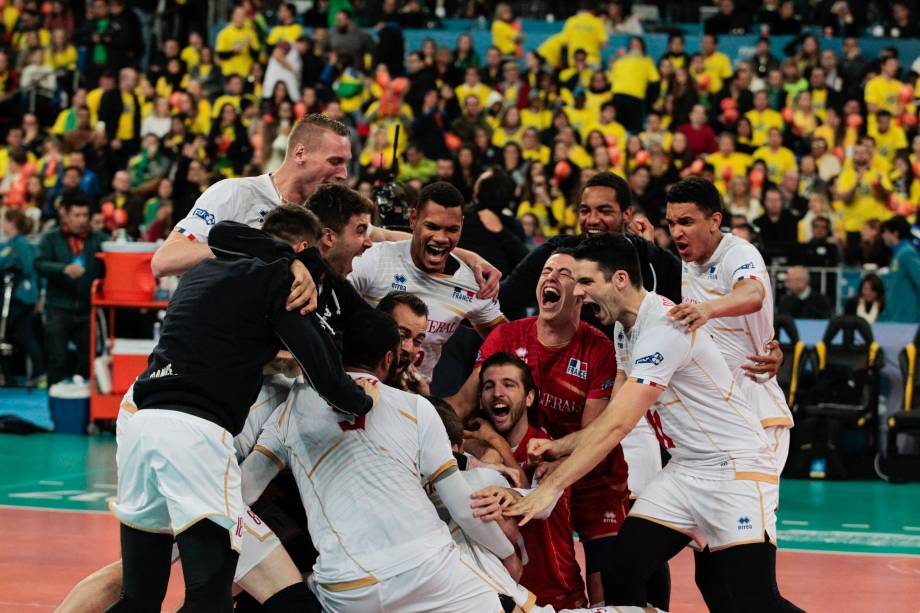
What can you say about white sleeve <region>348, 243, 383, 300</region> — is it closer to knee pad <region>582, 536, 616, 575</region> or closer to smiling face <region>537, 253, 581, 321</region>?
smiling face <region>537, 253, 581, 321</region>

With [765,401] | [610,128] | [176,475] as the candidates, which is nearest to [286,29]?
[610,128]

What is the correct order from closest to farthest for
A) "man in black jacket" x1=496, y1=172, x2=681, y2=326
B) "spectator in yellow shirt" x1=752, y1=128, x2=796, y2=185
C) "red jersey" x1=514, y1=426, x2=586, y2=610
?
"red jersey" x1=514, y1=426, x2=586, y2=610
"man in black jacket" x1=496, y1=172, x2=681, y2=326
"spectator in yellow shirt" x1=752, y1=128, x2=796, y2=185

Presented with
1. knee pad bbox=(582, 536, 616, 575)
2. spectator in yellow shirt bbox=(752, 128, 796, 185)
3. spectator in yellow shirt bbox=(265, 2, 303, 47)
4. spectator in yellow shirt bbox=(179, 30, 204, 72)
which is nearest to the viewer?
knee pad bbox=(582, 536, 616, 575)

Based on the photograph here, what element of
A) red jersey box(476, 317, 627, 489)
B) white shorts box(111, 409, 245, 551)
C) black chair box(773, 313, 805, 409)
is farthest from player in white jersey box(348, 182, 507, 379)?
black chair box(773, 313, 805, 409)

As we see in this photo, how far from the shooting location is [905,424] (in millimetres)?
12844

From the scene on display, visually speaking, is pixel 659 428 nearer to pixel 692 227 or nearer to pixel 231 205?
pixel 692 227

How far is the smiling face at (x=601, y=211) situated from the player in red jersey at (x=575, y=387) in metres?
0.38

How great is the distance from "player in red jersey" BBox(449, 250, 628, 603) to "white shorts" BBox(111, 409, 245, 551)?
6.63ft

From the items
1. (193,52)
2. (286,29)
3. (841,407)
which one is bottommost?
(841,407)

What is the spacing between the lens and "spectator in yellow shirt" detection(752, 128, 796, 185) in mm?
18844

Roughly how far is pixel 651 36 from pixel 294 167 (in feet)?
57.3

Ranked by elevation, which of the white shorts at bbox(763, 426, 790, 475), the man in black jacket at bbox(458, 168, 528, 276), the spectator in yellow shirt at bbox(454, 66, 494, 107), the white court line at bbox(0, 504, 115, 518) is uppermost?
the spectator in yellow shirt at bbox(454, 66, 494, 107)

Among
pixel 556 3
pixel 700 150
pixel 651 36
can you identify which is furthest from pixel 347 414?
pixel 556 3

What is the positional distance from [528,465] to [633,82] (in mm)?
14907
